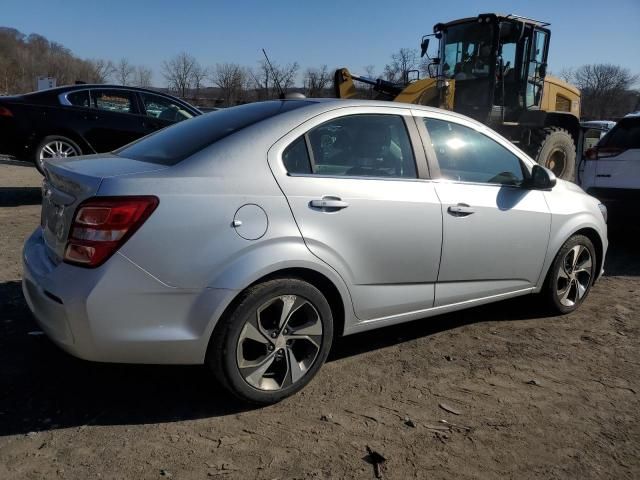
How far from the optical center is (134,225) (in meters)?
2.52

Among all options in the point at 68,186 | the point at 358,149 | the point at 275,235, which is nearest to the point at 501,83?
the point at 358,149

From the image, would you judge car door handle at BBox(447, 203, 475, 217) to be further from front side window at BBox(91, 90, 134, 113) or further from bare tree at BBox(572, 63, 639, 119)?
bare tree at BBox(572, 63, 639, 119)

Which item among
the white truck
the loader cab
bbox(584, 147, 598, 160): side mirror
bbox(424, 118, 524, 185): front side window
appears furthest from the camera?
the loader cab

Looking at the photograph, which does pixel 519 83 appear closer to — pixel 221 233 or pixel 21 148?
pixel 21 148

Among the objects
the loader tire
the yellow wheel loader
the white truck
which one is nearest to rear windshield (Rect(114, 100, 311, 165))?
the white truck

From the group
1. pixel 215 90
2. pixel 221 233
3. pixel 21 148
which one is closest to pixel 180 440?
pixel 221 233

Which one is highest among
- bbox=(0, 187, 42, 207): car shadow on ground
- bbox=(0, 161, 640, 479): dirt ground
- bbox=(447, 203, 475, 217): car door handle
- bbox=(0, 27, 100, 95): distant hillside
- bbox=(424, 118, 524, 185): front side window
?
bbox=(0, 27, 100, 95): distant hillside

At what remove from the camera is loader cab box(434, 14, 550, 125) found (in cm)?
1021

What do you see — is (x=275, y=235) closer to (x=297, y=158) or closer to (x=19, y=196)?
(x=297, y=158)

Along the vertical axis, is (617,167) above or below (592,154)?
below

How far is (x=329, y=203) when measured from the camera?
2996mm

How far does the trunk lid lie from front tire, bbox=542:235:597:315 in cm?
311

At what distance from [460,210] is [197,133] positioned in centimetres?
172

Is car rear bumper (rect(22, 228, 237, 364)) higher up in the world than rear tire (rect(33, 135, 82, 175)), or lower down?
lower down
